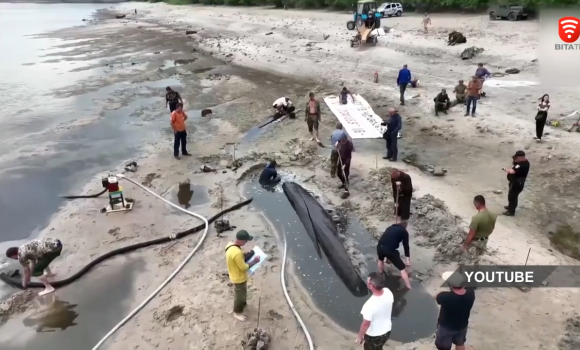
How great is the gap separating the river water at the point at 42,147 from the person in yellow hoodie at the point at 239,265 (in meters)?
6.87

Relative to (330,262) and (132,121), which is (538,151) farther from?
(132,121)

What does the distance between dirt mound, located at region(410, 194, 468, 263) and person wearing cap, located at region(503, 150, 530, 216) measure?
131 centimetres

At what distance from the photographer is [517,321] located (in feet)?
22.3

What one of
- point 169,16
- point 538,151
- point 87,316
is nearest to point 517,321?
point 87,316

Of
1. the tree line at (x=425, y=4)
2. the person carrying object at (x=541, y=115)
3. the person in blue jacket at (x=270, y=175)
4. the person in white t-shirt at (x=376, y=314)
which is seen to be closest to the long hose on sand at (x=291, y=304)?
the person in white t-shirt at (x=376, y=314)

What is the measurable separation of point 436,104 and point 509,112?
2.65m

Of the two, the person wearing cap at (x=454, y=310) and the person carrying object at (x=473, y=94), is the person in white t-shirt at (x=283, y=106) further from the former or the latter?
the person wearing cap at (x=454, y=310)

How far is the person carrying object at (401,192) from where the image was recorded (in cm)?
Answer: 877

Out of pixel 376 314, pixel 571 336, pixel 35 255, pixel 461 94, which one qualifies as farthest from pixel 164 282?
pixel 461 94

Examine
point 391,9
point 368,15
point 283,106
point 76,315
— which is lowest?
point 76,315

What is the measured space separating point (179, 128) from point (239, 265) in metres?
8.39

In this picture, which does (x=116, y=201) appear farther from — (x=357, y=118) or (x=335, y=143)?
(x=357, y=118)

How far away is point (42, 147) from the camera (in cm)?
1689

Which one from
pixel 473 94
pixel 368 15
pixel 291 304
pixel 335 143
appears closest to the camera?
pixel 291 304
